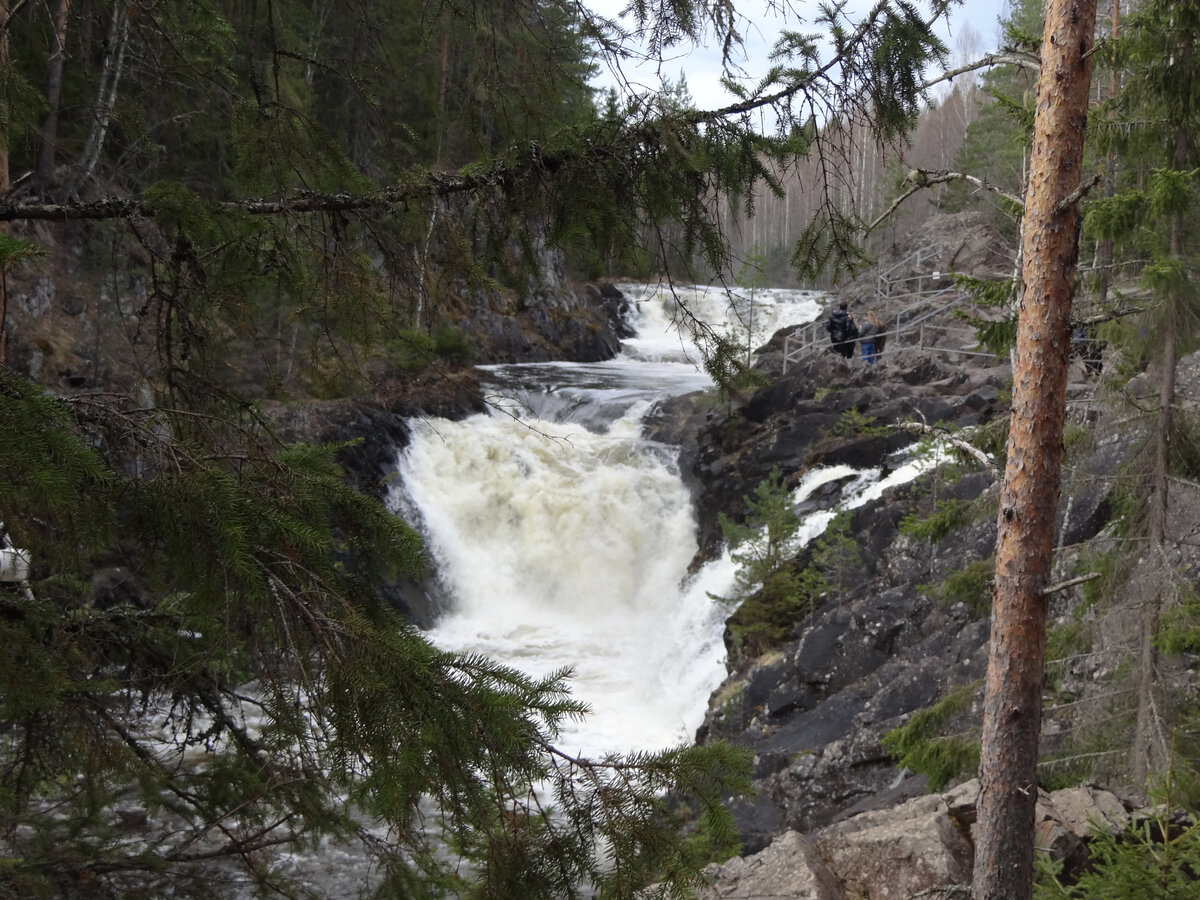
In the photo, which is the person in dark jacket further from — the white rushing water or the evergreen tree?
the evergreen tree

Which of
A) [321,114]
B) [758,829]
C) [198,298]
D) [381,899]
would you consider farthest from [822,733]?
[321,114]

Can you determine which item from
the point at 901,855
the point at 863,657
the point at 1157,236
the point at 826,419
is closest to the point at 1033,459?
the point at 901,855

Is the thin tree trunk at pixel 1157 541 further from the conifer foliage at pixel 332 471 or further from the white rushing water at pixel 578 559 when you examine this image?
the white rushing water at pixel 578 559

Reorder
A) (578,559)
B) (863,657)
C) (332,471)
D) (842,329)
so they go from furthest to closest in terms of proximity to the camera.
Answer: (842,329) < (578,559) < (863,657) < (332,471)

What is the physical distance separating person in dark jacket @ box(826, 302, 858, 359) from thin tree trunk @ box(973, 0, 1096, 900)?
540 inches

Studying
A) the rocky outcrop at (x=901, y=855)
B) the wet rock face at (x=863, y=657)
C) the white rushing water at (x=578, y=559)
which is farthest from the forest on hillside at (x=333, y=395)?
the white rushing water at (x=578, y=559)

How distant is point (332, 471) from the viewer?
3.55 meters

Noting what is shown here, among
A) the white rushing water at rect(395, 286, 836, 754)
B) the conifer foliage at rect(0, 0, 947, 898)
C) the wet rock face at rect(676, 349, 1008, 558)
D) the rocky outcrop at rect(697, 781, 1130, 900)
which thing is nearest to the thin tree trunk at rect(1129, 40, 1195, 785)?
the rocky outcrop at rect(697, 781, 1130, 900)

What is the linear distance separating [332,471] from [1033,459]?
3101 mm

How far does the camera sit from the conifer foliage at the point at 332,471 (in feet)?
7.92

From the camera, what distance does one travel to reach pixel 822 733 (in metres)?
9.27

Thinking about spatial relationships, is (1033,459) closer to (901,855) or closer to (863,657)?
(901,855)

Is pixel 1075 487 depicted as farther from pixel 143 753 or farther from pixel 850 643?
pixel 143 753

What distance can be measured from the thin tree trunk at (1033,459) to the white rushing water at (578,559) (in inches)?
286
